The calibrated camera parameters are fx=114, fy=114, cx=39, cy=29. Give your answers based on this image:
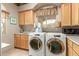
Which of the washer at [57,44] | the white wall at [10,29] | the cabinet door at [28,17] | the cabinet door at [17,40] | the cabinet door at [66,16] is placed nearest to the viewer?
the white wall at [10,29]

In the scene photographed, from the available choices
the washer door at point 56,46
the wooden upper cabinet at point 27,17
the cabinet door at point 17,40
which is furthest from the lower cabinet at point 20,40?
the washer door at point 56,46

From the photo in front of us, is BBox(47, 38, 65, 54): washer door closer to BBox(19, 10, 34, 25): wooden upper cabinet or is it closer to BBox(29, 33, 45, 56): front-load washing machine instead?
BBox(29, 33, 45, 56): front-load washing machine

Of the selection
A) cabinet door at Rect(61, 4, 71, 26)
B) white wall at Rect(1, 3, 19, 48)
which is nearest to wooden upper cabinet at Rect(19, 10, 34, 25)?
white wall at Rect(1, 3, 19, 48)

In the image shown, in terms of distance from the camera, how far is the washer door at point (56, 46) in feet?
8.35

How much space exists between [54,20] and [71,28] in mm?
623

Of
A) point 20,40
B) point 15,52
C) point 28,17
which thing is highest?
→ point 28,17

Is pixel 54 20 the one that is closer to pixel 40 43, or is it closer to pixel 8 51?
pixel 40 43

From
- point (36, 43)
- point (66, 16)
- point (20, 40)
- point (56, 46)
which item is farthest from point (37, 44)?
point (66, 16)

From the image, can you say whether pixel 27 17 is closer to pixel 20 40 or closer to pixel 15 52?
pixel 20 40

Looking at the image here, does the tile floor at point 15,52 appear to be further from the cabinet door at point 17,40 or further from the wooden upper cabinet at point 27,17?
the wooden upper cabinet at point 27,17

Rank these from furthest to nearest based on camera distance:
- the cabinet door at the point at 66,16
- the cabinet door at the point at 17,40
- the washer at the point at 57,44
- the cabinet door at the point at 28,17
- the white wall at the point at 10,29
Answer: the cabinet door at the point at 66,16, the washer at the point at 57,44, the cabinet door at the point at 28,17, the cabinet door at the point at 17,40, the white wall at the point at 10,29

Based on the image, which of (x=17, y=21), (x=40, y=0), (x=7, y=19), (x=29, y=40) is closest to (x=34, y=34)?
(x=29, y=40)

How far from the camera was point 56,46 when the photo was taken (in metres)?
2.55

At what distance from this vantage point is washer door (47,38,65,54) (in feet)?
8.35
